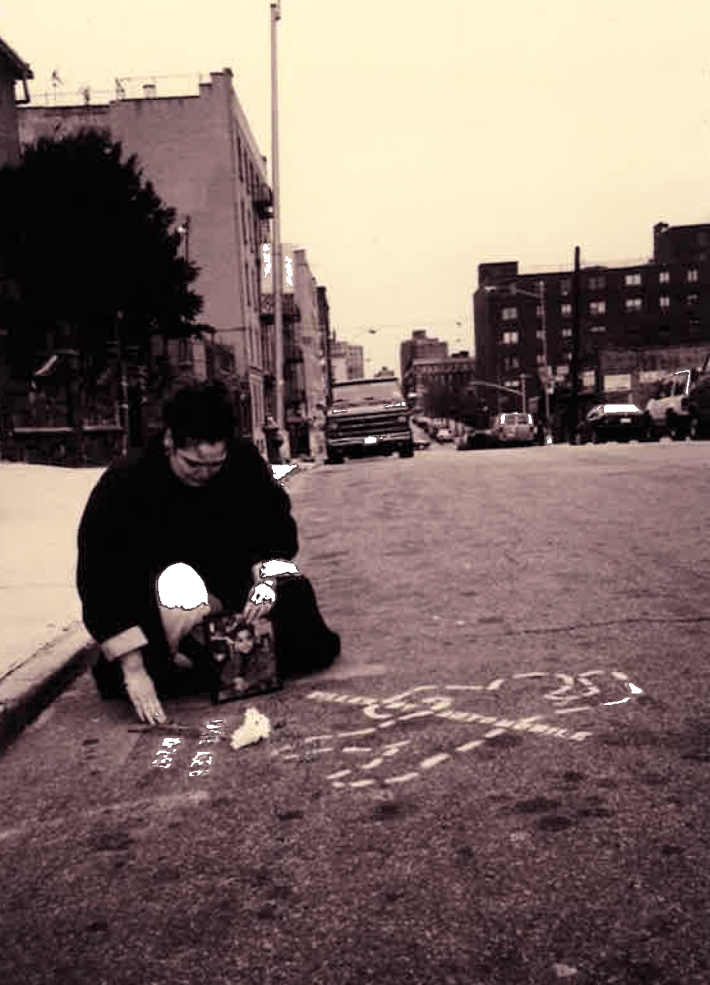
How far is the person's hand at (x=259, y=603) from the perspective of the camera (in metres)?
4.69

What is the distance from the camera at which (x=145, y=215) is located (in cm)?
3055

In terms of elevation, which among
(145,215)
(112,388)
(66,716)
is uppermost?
(145,215)

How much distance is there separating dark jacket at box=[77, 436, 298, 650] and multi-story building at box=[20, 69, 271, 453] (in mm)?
41300

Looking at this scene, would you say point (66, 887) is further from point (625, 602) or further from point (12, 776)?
point (625, 602)

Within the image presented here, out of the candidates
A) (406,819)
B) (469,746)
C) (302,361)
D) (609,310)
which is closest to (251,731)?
(469,746)

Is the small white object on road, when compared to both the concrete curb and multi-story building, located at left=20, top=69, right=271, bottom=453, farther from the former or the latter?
multi-story building, located at left=20, top=69, right=271, bottom=453

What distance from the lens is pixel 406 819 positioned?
3191mm

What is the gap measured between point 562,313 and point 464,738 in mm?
125872

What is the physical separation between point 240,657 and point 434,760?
128 centimetres

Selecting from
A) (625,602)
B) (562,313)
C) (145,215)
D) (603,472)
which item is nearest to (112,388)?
(145,215)

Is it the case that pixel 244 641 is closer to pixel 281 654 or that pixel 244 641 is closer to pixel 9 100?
pixel 281 654

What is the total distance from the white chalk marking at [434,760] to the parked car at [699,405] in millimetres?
26588

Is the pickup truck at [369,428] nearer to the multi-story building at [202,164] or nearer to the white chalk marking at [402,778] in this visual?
the multi-story building at [202,164]

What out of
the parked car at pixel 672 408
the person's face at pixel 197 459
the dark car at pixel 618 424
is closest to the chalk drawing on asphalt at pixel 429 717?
the person's face at pixel 197 459
